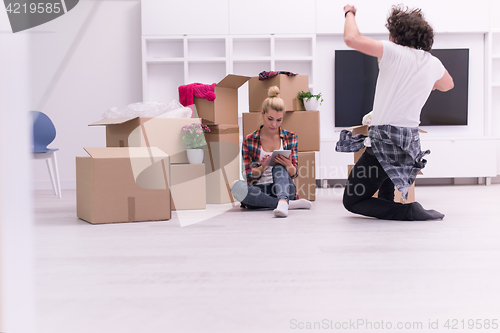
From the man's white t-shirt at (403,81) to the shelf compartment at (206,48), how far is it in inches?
93.4

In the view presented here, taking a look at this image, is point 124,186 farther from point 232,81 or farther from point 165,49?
point 165,49

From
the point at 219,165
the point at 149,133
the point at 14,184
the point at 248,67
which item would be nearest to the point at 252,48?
the point at 248,67

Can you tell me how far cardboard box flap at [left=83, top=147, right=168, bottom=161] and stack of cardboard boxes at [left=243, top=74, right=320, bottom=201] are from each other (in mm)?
981

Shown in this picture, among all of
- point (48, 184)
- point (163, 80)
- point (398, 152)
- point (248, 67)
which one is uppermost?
point (248, 67)

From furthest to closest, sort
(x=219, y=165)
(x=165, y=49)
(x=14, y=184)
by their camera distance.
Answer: (x=165, y=49)
(x=219, y=165)
(x=14, y=184)

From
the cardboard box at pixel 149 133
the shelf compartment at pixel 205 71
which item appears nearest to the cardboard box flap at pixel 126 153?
the cardboard box at pixel 149 133

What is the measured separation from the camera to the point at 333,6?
3967 millimetres

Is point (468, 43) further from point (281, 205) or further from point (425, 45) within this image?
point (281, 205)

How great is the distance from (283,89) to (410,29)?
1197mm

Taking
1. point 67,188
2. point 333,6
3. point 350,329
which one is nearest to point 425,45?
point 350,329

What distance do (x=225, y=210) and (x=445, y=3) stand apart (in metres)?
3.14

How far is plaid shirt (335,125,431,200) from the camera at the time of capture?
195 cm

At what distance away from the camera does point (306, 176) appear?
116 inches

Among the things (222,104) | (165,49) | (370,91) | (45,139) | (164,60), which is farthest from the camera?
(370,91)
